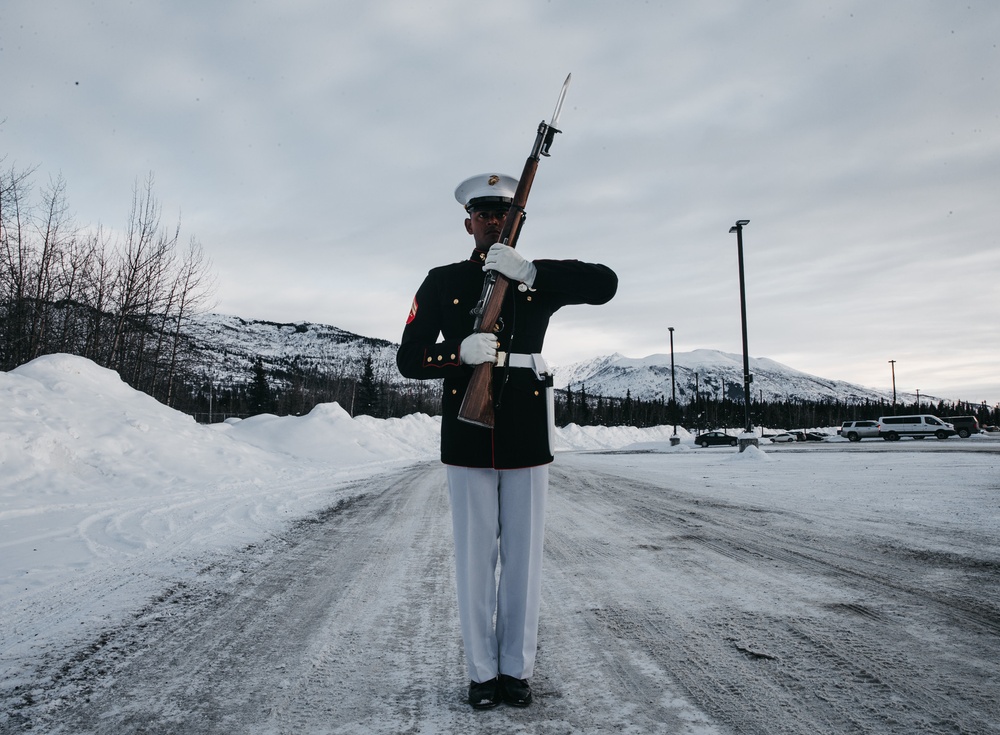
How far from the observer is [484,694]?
82.8 inches

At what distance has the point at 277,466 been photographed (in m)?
14.7

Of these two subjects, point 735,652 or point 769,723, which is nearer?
point 769,723

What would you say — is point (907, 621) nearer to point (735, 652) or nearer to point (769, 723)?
point (735, 652)

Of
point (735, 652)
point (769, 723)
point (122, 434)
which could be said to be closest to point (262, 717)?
point (769, 723)

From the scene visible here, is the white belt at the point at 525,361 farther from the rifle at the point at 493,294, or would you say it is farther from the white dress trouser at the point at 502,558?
the white dress trouser at the point at 502,558

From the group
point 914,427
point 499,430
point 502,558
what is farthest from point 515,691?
point 914,427

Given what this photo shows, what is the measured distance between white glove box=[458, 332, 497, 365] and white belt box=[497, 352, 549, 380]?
0.28ft

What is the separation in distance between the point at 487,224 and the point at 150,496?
800 cm

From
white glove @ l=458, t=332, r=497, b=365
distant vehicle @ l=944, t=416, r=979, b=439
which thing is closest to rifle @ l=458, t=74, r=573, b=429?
white glove @ l=458, t=332, r=497, b=365

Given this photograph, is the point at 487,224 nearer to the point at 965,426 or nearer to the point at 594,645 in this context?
the point at 594,645

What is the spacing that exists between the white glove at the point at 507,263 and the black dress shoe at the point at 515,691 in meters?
1.52

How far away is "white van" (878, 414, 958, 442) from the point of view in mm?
34000

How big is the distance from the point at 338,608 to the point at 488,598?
139cm

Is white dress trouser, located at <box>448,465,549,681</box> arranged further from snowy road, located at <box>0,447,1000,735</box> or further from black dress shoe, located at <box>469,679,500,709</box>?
snowy road, located at <box>0,447,1000,735</box>
